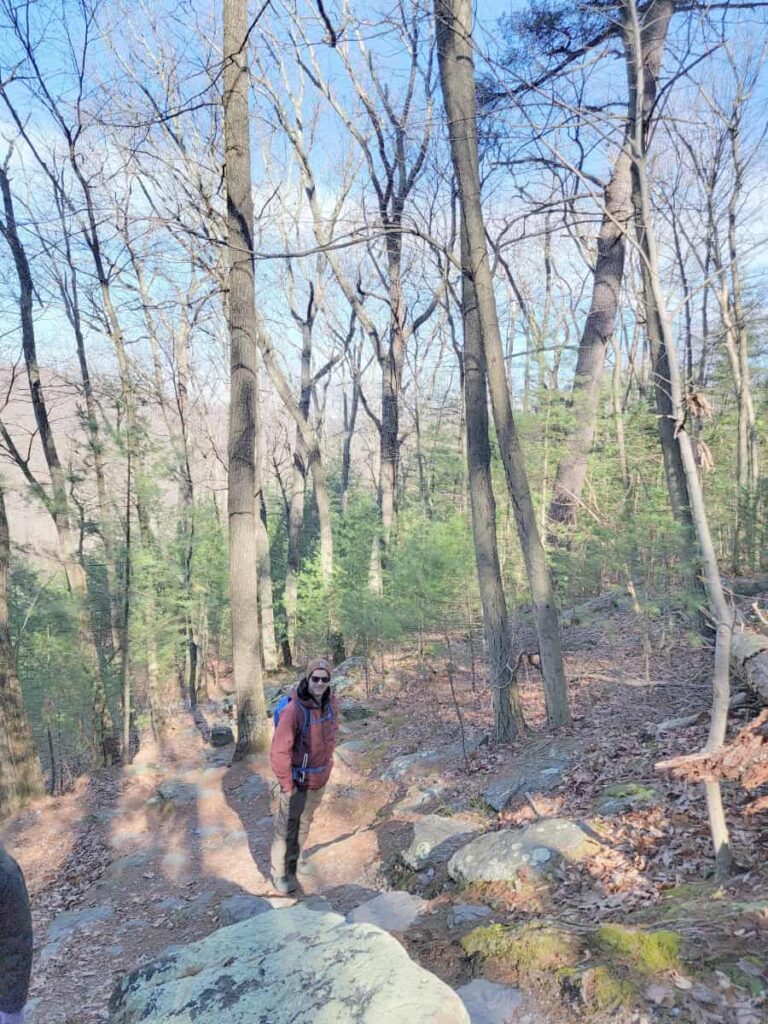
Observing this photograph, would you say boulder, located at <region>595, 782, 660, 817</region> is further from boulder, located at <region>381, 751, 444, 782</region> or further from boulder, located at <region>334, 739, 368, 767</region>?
boulder, located at <region>334, 739, 368, 767</region>

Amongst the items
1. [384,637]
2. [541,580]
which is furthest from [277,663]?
[541,580]

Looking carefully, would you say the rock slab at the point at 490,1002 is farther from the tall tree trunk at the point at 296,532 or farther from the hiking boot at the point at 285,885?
the tall tree trunk at the point at 296,532

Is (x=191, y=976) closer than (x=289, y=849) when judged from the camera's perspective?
Yes

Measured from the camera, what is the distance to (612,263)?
460 inches

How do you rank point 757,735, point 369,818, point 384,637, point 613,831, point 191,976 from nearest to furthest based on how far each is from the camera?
point 191,976, point 757,735, point 613,831, point 369,818, point 384,637

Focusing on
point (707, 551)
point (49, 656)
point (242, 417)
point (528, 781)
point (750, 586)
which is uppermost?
point (242, 417)

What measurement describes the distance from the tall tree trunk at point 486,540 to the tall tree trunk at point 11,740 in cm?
697

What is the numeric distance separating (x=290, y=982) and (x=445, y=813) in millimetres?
3990

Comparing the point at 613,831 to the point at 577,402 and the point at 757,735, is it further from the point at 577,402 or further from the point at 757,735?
the point at 577,402

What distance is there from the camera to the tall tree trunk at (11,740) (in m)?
9.11

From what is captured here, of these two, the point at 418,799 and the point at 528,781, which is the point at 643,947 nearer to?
the point at 528,781

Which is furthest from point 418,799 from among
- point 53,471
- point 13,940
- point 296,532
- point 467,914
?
point 296,532

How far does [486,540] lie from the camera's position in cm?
795

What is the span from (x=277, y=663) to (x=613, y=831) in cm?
1430
